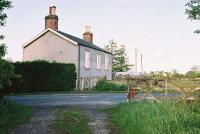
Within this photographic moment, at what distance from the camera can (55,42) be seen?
40938 millimetres

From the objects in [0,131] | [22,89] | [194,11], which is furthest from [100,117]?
[22,89]

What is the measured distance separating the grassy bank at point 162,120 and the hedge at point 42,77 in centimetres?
2066

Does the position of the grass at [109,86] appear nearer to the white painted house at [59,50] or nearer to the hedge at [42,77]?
the white painted house at [59,50]

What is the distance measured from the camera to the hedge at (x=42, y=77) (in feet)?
111

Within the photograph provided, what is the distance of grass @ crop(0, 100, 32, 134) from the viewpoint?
1309 centimetres

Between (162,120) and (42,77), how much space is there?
81.4 ft

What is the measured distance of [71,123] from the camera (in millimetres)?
13883

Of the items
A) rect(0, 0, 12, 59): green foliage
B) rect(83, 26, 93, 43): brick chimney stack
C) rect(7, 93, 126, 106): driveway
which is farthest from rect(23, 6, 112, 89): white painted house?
rect(0, 0, 12, 59): green foliage

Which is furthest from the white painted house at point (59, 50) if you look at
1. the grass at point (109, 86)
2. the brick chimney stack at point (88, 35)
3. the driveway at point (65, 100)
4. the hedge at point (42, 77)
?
the driveway at point (65, 100)

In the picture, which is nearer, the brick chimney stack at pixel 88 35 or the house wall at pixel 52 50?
the house wall at pixel 52 50

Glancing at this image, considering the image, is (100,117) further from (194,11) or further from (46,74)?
(46,74)

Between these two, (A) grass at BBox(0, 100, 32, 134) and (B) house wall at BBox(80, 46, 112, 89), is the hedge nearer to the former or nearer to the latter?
(B) house wall at BBox(80, 46, 112, 89)

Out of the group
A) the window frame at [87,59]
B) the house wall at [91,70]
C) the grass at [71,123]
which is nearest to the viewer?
the grass at [71,123]

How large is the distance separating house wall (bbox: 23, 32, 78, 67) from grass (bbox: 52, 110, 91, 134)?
24.2 m
